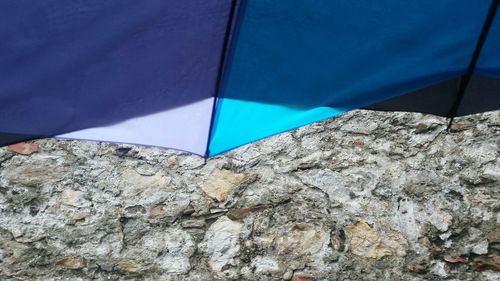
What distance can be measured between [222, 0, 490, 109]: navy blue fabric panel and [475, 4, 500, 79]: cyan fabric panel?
4 centimetres

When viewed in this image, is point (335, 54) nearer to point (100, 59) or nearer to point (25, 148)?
point (100, 59)

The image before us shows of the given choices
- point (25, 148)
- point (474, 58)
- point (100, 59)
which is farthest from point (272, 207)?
point (100, 59)

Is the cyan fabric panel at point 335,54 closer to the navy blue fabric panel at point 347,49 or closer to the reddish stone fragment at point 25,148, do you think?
the navy blue fabric panel at point 347,49

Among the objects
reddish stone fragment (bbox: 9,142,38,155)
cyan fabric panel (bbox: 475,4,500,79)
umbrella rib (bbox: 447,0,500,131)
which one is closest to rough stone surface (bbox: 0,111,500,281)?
reddish stone fragment (bbox: 9,142,38,155)

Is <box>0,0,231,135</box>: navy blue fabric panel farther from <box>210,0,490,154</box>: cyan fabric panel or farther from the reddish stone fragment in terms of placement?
the reddish stone fragment

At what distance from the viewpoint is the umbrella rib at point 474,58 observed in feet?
4.74

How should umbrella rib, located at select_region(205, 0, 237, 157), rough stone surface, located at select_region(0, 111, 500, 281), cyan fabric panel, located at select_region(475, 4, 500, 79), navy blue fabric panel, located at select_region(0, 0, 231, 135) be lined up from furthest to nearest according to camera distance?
rough stone surface, located at select_region(0, 111, 500, 281)
cyan fabric panel, located at select_region(475, 4, 500, 79)
umbrella rib, located at select_region(205, 0, 237, 157)
navy blue fabric panel, located at select_region(0, 0, 231, 135)

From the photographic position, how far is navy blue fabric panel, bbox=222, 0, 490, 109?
1379mm

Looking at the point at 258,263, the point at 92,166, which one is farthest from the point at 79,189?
the point at 258,263

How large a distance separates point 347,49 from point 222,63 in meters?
0.30

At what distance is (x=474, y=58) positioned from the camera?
1562 millimetres

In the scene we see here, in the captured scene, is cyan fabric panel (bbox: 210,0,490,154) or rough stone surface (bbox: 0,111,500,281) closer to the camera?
cyan fabric panel (bbox: 210,0,490,154)

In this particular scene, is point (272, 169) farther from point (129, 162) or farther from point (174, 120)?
point (174, 120)

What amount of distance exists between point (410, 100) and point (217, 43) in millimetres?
556
